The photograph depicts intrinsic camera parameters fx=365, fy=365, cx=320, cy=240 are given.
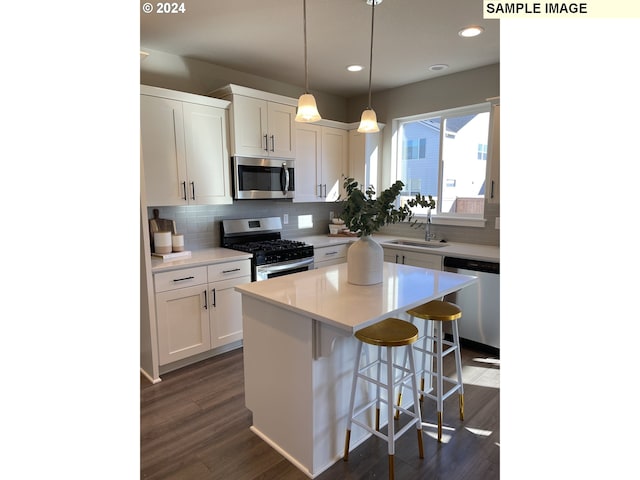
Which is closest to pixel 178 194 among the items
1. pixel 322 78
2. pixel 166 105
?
pixel 166 105

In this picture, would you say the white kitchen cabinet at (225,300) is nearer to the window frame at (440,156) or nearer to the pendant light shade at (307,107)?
the pendant light shade at (307,107)

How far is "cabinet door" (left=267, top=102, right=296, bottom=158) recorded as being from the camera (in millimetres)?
3578

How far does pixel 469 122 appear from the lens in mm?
3918

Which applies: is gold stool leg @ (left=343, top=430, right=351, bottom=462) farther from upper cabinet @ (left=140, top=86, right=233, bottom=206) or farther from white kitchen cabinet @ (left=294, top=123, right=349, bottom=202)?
white kitchen cabinet @ (left=294, top=123, right=349, bottom=202)

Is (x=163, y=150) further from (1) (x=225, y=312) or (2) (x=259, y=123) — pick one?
(1) (x=225, y=312)

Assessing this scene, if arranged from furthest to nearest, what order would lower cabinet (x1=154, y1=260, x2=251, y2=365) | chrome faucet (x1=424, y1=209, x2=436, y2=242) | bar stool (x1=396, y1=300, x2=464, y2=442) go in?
1. chrome faucet (x1=424, y1=209, x2=436, y2=242)
2. lower cabinet (x1=154, y1=260, x2=251, y2=365)
3. bar stool (x1=396, y1=300, x2=464, y2=442)

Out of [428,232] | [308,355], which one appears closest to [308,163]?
[428,232]

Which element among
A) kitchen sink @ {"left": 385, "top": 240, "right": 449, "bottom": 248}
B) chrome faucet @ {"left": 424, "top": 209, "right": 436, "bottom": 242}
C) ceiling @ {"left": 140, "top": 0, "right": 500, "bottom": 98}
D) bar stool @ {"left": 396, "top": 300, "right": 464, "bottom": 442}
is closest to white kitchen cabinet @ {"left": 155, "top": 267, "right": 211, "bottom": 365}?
bar stool @ {"left": 396, "top": 300, "right": 464, "bottom": 442}

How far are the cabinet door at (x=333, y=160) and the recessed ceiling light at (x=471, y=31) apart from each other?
1.80 m

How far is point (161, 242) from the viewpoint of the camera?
3023mm

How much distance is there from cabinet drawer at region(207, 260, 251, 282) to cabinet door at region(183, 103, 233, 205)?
1.96 feet
